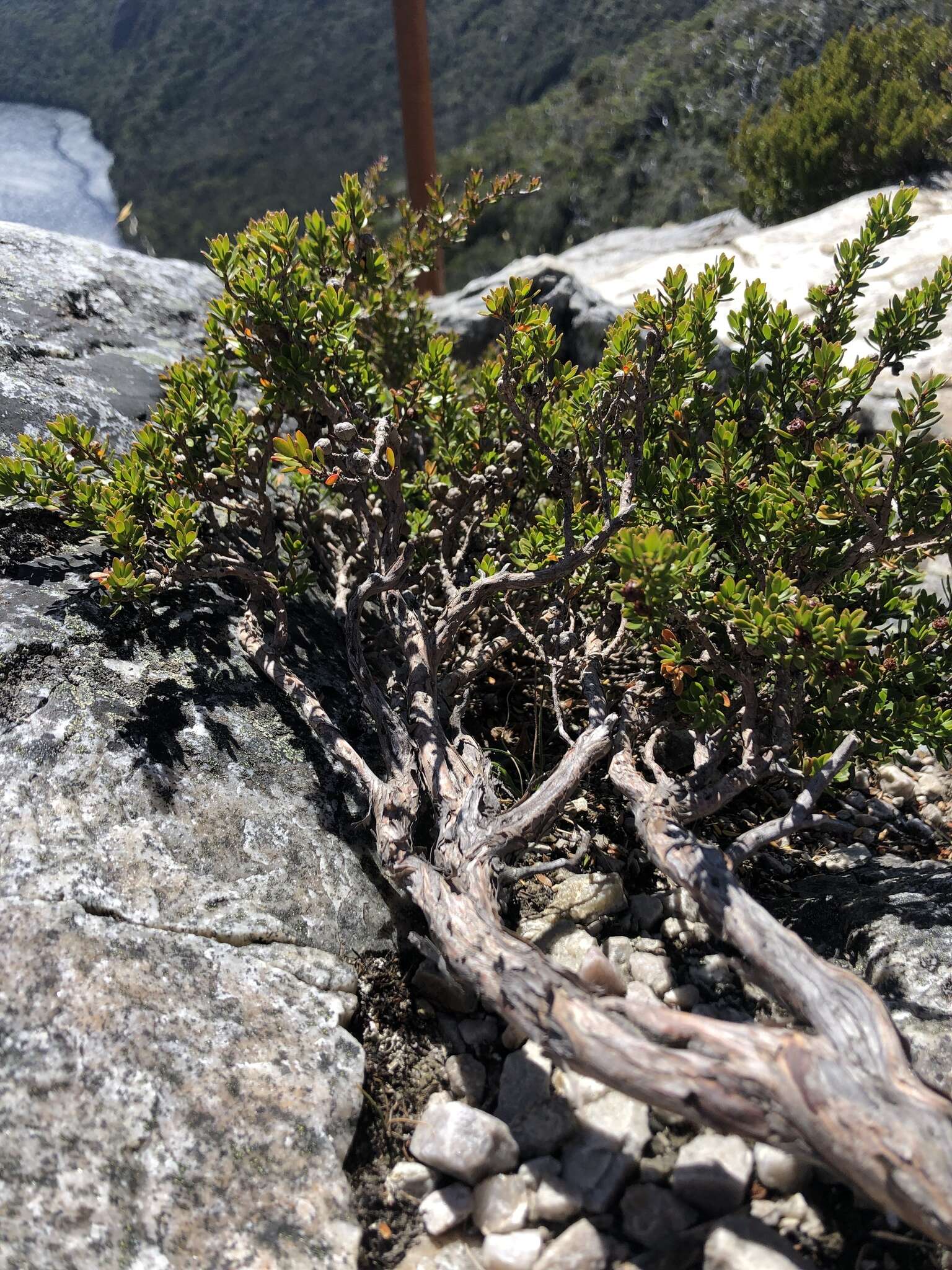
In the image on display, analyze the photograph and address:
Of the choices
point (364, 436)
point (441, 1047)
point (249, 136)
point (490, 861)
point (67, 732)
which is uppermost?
point (249, 136)

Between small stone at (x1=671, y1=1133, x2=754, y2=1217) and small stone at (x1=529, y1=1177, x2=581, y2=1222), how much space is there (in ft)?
0.78

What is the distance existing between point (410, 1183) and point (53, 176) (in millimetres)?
7986

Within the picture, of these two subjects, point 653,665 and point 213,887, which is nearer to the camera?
point 213,887

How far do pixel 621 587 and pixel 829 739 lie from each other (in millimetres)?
968

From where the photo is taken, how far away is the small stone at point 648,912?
9.67ft

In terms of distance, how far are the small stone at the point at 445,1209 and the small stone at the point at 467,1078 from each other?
0.24 metres

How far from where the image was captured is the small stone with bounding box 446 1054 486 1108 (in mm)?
2465

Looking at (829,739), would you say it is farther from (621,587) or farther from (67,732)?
(67,732)

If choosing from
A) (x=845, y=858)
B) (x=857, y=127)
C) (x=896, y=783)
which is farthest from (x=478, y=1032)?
(x=857, y=127)

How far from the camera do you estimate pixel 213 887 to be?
8.45 ft

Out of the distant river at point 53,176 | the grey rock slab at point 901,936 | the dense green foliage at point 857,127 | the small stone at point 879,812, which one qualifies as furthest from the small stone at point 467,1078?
the dense green foliage at point 857,127

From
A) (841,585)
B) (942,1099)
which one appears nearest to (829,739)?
(841,585)

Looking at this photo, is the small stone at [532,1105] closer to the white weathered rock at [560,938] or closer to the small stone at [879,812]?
the white weathered rock at [560,938]

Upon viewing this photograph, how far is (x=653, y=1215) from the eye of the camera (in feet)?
6.88
